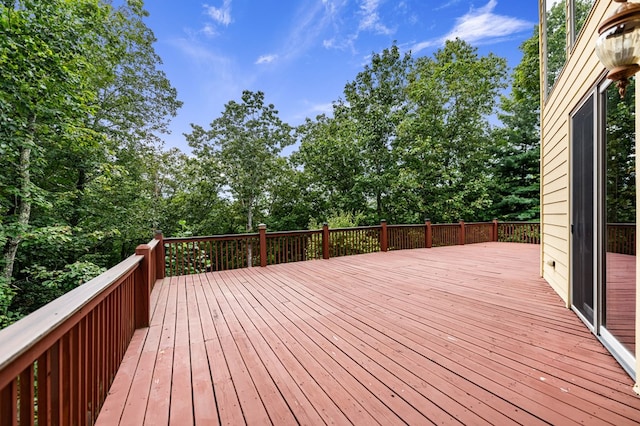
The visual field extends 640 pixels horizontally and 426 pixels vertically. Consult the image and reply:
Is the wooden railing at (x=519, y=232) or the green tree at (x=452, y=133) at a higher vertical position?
the green tree at (x=452, y=133)

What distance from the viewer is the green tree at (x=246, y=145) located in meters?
12.8

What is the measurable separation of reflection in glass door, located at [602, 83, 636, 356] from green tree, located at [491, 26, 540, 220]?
38.0ft

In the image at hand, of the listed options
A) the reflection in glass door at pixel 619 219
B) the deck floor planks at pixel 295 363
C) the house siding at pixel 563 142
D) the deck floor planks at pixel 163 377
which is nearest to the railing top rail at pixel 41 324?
the deck floor planks at pixel 163 377

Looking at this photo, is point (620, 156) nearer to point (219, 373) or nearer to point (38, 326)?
point (219, 373)

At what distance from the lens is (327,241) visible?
255 inches

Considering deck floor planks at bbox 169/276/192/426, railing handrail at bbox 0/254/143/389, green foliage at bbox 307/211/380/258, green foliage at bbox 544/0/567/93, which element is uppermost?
green foliage at bbox 544/0/567/93

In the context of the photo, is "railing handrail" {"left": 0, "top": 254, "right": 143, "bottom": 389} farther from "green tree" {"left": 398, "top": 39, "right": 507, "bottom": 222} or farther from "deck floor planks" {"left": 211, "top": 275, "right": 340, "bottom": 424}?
"green tree" {"left": 398, "top": 39, "right": 507, "bottom": 222}

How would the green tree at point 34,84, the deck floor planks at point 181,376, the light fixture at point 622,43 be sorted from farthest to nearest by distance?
the green tree at point 34,84, the deck floor planks at point 181,376, the light fixture at point 622,43

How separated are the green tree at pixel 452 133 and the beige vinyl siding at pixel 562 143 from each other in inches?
300

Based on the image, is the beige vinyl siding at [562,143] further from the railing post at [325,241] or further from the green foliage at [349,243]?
the railing post at [325,241]

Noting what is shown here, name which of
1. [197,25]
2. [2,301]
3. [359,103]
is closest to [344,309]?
[2,301]

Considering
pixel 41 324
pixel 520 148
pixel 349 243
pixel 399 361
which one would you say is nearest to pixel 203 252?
pixel 349 243

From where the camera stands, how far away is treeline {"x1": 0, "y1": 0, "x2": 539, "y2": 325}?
366 inches

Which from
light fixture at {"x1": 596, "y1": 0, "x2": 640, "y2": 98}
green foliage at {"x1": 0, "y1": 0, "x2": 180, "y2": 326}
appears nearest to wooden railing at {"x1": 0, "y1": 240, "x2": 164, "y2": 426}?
light fixture at {"x1": 596, "y1": 0, "x2": 640, "y2": 98}
